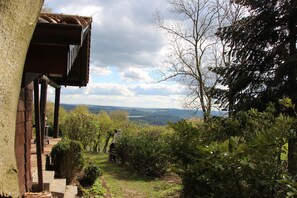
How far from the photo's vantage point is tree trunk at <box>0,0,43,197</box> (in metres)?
1.02

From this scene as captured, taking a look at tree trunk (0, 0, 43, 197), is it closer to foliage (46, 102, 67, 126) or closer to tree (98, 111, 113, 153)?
tree (98, 111, 113, 153)

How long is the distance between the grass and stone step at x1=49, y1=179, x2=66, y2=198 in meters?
2.70

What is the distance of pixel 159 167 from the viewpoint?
42.1 ft

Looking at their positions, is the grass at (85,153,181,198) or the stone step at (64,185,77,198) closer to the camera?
the stone step at (64,185,77,198)

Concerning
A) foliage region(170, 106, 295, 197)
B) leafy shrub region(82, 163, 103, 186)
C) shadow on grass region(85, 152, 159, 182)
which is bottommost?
shadow on grass region(85, 152, 159, 182)

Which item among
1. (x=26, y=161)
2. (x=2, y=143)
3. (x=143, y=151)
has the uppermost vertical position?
(x=2, y=143)

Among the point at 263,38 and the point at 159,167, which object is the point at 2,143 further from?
the point at 159,167

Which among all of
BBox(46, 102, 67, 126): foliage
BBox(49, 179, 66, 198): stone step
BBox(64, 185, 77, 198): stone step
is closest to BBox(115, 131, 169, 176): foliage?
BBox(64, 185, 77, 198): stone step

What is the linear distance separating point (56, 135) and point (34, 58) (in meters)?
9.68

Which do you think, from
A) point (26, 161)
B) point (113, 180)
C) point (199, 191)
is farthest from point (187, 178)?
point (113, 180)

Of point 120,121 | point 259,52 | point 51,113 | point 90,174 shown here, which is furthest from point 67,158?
point 51,113

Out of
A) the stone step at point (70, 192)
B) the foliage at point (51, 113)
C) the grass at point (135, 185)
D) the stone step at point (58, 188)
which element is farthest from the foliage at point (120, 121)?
the stone step at point (58, 188)

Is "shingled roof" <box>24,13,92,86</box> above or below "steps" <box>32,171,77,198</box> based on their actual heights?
above

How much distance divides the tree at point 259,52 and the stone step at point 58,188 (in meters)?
4.45
